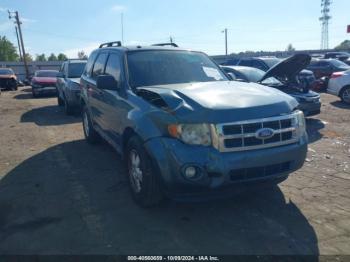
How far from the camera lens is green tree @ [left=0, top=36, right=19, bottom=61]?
101812 mm

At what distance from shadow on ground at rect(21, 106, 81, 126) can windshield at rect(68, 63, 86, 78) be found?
147 cm

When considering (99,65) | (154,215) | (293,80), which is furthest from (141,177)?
(293,80)

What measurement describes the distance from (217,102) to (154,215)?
1.53 m

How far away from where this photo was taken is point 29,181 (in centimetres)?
533

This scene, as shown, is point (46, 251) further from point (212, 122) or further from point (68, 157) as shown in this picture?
point (68, 157)

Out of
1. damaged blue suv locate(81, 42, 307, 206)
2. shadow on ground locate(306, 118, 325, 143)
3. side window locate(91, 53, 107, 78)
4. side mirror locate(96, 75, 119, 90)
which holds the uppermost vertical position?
side window locate(91, 53, 107, 78)

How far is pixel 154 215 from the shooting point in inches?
159

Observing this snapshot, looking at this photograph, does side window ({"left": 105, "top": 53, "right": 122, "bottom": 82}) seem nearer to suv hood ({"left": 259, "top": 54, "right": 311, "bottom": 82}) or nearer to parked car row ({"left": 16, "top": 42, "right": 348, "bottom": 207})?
parked car row ({"left": 16, "top": 42, "right": 348, "bottom": 207})

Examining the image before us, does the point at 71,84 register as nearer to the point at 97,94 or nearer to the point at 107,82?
the point at 97,94

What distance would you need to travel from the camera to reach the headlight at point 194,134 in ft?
11.3

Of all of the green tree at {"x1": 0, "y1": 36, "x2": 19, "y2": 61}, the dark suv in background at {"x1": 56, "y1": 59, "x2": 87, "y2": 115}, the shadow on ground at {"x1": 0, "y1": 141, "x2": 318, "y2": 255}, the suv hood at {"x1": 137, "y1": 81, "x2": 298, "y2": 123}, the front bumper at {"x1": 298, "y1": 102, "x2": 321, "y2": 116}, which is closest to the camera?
the shadow on ground at {"x1": 0, "y1": 141, "x2": 318, "y2": 255}

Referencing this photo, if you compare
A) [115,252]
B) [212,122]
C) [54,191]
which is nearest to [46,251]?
[115,252]

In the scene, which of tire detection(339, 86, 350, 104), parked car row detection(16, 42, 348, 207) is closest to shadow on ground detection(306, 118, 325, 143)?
tire detection(339, 86, 350, 104)

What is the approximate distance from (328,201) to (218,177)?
1.82 meters
